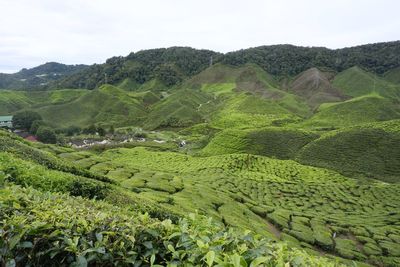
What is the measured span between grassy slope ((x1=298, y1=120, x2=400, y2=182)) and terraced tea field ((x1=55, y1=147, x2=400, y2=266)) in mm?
9114

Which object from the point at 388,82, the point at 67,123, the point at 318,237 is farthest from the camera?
the point at 388,82

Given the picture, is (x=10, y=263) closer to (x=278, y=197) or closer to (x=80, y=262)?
(x=80, y=262)

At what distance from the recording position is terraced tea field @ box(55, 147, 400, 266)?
98.9 ft

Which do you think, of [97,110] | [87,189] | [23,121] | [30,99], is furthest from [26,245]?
[30,99]

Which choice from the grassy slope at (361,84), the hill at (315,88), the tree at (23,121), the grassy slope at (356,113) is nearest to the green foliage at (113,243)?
the grassy slope at (356,113)

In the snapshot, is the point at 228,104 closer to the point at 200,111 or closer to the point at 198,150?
the point at 200,111

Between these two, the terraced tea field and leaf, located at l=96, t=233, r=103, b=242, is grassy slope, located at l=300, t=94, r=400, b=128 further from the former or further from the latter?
leaf, located at l=96, t=233, r=103, b=242

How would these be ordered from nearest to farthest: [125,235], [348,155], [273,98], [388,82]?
[125,235]
[348,155]
[273,98]
[388,82]

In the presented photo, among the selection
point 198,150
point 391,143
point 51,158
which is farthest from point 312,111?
point 51,158

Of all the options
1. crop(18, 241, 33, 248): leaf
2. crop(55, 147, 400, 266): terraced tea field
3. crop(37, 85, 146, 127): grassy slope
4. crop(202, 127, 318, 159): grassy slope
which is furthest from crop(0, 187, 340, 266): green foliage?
crop(37, 85, 146, 127): grassy slope

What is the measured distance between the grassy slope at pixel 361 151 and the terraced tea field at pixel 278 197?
29.9 feet

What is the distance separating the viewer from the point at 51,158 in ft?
72.5

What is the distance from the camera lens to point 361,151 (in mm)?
77875

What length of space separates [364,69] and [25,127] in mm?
178217
